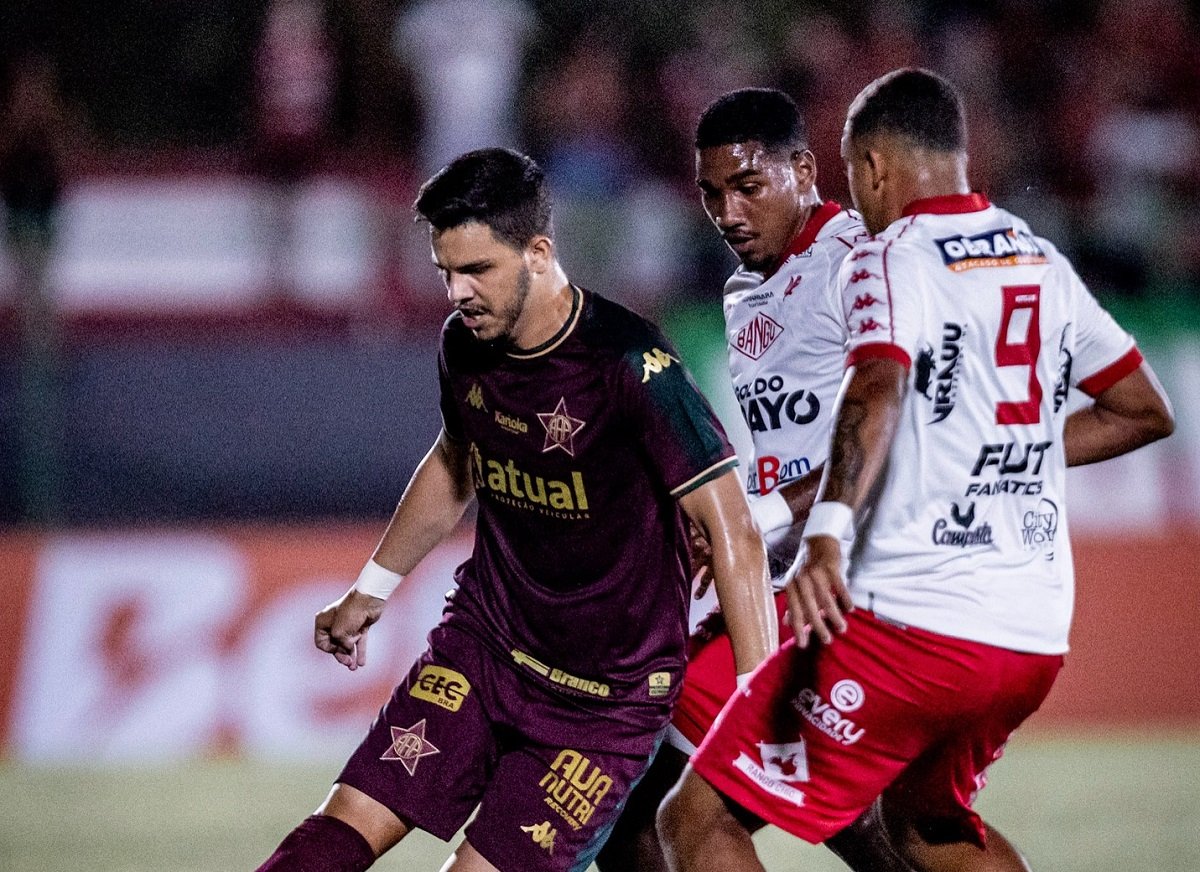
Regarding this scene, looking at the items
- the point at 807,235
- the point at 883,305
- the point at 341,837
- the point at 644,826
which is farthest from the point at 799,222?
the point at 341,837

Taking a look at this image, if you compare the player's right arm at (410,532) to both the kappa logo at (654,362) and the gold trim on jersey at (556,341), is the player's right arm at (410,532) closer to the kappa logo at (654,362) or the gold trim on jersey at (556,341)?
the gold trim on jersey at (556,341)

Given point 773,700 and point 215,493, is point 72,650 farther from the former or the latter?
point 773,700

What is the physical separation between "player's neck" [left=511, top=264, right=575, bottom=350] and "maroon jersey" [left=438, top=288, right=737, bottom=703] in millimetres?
23

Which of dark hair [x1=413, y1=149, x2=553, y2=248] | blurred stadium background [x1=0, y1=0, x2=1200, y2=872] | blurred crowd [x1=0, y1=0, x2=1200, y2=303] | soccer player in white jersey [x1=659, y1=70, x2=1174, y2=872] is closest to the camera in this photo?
soccer player in white jersey [x1=659, y1=70, x2=1174, y2=872]

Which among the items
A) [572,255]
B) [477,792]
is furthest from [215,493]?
[477,792]

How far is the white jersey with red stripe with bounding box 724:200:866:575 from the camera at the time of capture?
5082 millimetres

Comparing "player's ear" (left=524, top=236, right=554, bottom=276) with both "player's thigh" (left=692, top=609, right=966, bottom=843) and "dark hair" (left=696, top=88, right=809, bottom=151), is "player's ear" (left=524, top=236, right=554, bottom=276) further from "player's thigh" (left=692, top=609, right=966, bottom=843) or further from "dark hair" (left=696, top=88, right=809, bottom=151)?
"player's thigh" (left=692, top=609, right=966, bottom=843)

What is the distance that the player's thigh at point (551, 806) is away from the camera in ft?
14.9

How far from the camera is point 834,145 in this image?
11.8 m

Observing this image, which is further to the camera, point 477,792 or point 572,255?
point 572,255

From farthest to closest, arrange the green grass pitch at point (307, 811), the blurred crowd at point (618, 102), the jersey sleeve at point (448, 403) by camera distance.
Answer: the blurred crowd at point (618, 102)
the green grass pitch at point (307, 811)
the jersey sleeve at point (448, 403)

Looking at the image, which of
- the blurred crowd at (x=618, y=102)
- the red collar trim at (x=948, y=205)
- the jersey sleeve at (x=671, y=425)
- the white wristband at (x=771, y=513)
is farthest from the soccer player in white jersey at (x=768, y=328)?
the blurred crowd at (x=618, y=102)

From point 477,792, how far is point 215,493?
7299 millimetres

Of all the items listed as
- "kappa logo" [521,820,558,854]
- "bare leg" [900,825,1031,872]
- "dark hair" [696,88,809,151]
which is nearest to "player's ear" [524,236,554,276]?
"dark hair" [696,88,809,151]
